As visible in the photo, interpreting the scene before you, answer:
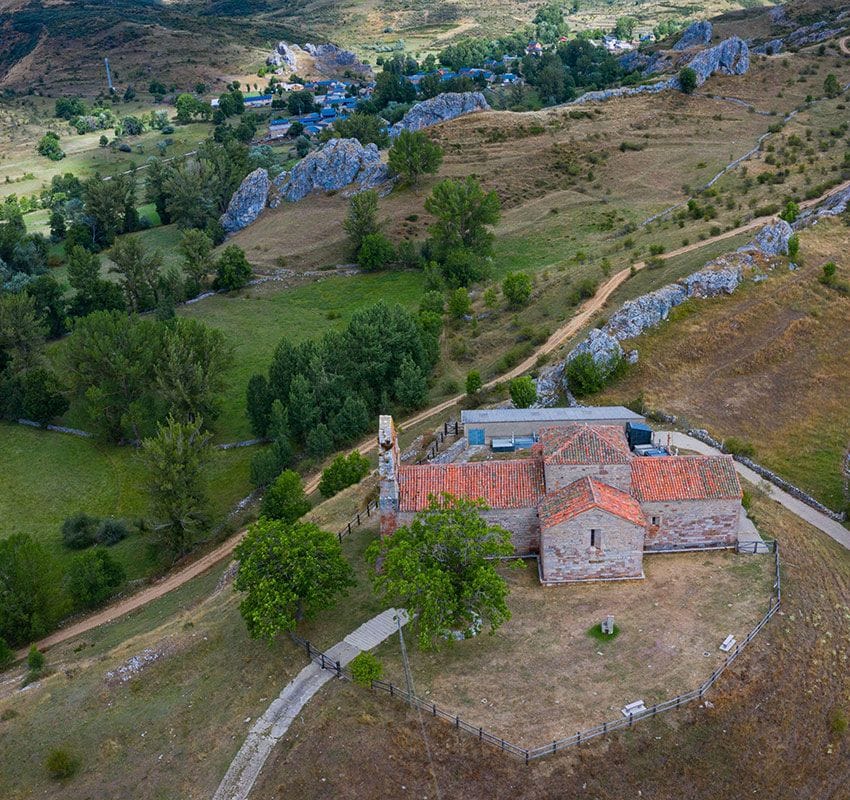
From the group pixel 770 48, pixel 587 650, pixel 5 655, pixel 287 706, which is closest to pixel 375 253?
pixel 5 655

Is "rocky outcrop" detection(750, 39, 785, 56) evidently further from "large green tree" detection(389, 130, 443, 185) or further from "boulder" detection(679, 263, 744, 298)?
"boulder" detection(679, 263, 744, 298)

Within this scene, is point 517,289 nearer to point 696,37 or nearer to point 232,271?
point 232,271

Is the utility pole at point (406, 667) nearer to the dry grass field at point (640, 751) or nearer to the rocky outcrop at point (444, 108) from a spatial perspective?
the dry grass field at point (640, 751)

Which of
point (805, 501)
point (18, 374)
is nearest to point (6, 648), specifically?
point (18, 374)

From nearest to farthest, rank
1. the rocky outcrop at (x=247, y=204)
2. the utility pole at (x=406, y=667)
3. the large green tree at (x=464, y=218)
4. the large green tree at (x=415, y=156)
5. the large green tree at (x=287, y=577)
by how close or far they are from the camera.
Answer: the utility pole at (x=406, y=667), the large green tree at (x=287, y=577), the large green tree at (x=464, y=218), the large green tree at (x=415, y=156), the rocky outcrop at (x=247, y=204)

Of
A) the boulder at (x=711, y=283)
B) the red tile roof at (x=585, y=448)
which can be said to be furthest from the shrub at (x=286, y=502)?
the boulder at (x=711, y=283)

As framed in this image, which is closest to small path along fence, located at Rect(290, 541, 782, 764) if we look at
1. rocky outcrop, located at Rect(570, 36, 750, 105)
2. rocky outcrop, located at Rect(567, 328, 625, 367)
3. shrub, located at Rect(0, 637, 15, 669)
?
shrub, located at Rect(0, 637, 15, 669)
